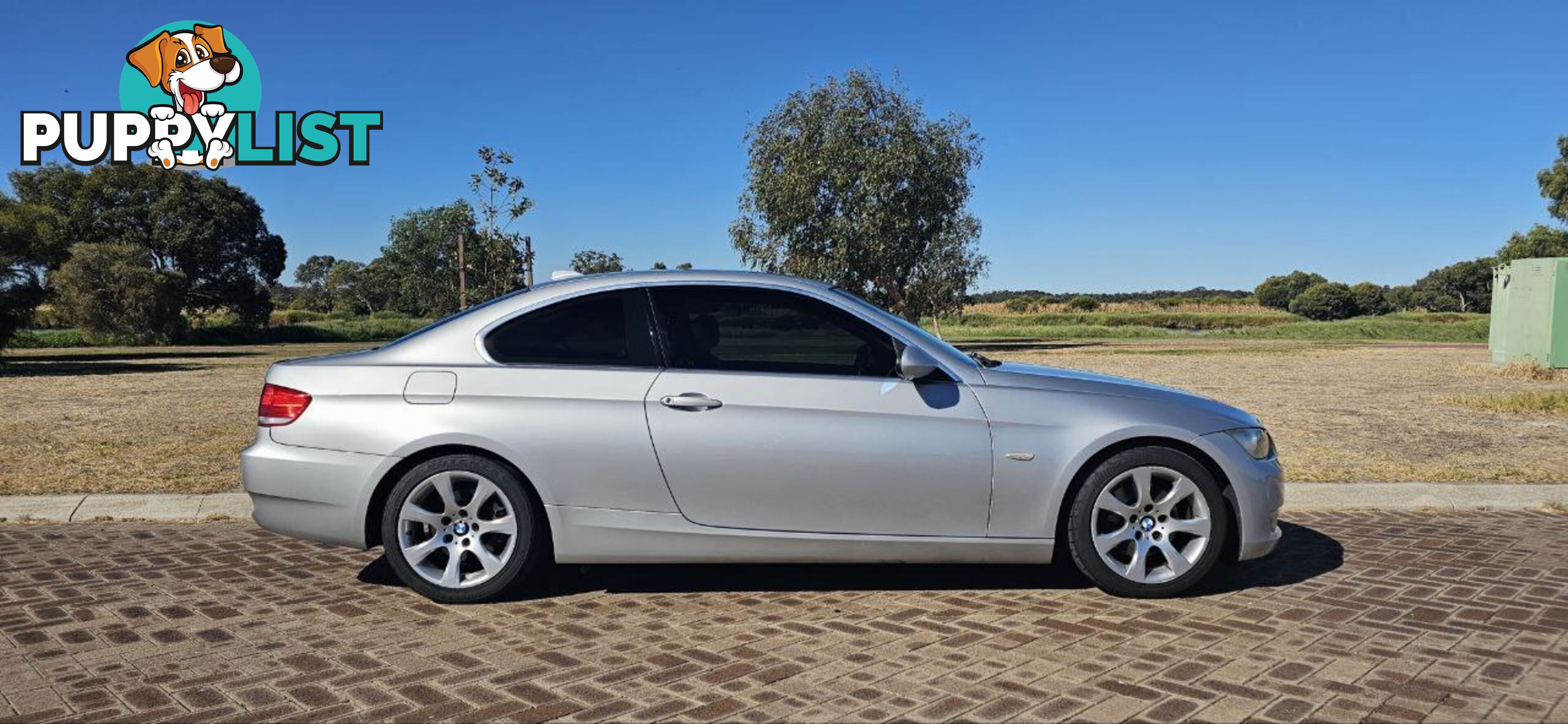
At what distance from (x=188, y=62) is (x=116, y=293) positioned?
65.7 ft

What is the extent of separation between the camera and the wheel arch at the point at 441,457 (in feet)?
15.6

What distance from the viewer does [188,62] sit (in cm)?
2462

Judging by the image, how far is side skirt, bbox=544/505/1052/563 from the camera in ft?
15.5

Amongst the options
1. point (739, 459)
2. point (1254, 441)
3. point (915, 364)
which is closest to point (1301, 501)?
point (1254, 441)

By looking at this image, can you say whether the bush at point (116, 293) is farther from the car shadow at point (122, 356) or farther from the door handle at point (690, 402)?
the door handle at point (690, 402)

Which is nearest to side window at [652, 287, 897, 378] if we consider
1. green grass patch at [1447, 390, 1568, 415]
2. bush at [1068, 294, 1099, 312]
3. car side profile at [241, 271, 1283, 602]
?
car side profile at [241, 271, 1283, 602]

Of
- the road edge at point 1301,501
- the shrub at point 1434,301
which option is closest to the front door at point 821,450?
the road edge at point 1301,501

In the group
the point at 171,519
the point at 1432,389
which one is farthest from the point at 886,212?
the point at 171,519

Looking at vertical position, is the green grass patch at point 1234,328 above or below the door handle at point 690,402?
above

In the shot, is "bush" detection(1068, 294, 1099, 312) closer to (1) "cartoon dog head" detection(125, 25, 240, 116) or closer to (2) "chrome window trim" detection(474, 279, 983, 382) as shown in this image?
(1) "cartoon dog head" detection(125, 25, 240, 116)

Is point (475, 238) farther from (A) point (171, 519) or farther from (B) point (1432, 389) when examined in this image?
(B) point (1432, 389)

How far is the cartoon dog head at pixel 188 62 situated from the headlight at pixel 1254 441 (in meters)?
23.9

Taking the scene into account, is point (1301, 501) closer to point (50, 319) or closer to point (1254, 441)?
point (1254, 441)

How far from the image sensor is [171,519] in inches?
274
